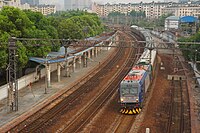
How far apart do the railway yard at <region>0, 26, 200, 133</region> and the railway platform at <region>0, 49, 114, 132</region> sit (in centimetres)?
29

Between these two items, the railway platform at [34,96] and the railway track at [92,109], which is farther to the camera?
the railway platform at [34,96]

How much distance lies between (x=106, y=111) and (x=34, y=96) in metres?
8.28

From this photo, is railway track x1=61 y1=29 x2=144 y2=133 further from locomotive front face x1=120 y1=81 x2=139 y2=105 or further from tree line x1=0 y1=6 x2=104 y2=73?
tree line x1=0 y1=6 x2=104 y2=73

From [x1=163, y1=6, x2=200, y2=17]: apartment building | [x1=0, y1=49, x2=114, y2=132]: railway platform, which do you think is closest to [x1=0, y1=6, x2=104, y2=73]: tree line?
[x1=0, y1=49, x2=114, y2=132]: railway platform

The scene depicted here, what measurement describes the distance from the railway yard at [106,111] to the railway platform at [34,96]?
0.29 m

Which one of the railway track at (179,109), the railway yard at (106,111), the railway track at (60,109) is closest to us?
the railway yard at (106,111)

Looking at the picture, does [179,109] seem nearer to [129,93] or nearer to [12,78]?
[129,93]

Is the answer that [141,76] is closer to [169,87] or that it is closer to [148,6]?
[169,87]

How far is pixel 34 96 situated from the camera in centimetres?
3175

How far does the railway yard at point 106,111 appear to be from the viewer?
22892mm

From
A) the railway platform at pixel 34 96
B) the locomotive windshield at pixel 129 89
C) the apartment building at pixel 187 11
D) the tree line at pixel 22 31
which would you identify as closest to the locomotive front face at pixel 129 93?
the locomotive windshield at pixel 129 89

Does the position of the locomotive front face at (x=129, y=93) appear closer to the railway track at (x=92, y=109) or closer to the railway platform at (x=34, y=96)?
the railway track at (x=92, y=109)

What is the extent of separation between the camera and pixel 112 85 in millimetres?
37688

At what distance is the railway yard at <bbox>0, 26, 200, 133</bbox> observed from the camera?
75.1 ft
